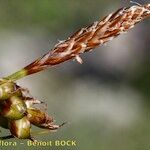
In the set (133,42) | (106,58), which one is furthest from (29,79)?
(133,42)

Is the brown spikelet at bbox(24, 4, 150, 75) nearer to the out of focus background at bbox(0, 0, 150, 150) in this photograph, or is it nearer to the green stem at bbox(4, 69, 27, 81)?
the green stem at bbox(4, 69, 27, 81)

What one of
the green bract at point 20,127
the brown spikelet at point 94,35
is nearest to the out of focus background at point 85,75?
the green bract at point 20,127

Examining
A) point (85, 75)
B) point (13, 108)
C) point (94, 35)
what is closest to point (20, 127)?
point (13, 108)

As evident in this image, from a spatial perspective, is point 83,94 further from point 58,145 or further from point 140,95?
point 58,145

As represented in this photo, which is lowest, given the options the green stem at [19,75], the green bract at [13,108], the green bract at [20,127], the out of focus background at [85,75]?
the green bract at [20,127]

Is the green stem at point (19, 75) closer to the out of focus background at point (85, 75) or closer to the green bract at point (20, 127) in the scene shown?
the green bract at point (20, 127)
